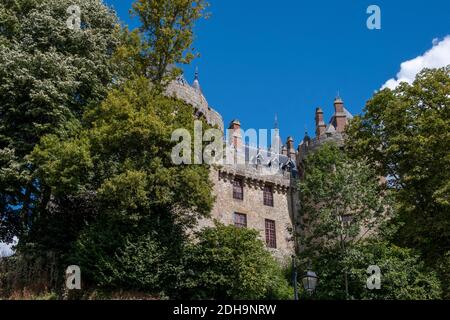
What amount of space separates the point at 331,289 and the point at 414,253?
4226 mm

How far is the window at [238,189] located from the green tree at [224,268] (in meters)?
16.0

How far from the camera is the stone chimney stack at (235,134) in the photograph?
146 ft

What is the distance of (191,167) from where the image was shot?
72.5 ft

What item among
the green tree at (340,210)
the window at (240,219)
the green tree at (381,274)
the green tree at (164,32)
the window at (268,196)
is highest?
the green tree at (164,32)

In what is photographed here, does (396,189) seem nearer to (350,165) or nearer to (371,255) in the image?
(350,165)

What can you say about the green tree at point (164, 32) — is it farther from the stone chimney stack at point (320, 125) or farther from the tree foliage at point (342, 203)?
the stone chimney stack at point (320, 125)

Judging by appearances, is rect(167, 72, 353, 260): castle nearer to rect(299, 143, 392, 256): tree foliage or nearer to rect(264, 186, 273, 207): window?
rect(264, 186, 273, 207): window

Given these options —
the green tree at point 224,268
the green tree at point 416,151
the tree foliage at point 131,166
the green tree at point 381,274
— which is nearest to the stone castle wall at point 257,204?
the green tree at point 416,151

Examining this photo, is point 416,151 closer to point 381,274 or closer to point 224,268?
point 381,274

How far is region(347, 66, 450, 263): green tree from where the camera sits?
24.7 m

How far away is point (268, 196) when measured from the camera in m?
40.3

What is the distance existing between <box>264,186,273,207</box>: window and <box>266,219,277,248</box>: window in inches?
59.3
